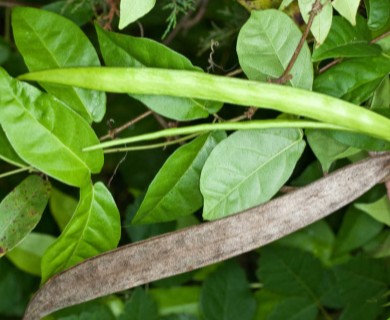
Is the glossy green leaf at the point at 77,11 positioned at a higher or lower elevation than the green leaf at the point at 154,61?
lower

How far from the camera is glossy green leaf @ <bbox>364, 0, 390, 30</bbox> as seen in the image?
82 cm

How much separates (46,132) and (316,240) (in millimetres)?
558

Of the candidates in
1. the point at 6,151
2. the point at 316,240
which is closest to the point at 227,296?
the point at 316,240

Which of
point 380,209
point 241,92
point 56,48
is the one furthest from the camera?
point 380,209

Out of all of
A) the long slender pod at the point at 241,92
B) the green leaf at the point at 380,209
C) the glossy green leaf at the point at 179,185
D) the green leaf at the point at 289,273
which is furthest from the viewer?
the green leaf at the point at 289,273

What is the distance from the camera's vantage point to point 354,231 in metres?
1.13

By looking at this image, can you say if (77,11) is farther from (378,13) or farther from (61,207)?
(378,13)

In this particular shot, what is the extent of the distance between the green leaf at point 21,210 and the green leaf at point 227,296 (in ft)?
1.06

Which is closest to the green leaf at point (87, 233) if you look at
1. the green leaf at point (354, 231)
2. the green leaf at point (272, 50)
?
the green leaf at point (272, 50)

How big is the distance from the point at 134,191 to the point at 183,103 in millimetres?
438

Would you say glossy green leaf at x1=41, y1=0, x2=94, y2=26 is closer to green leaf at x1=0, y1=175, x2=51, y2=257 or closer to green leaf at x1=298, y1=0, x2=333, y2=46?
green leaf at x1=0, y1=175, x2=51, y2=257

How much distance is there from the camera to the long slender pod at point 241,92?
29.2 inches

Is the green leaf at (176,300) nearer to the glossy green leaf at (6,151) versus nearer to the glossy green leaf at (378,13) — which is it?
the glossy green leaf at (6,151)

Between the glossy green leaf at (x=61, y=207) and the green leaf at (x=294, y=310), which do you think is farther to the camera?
the glossy green leaf at (x=61, y=207)
